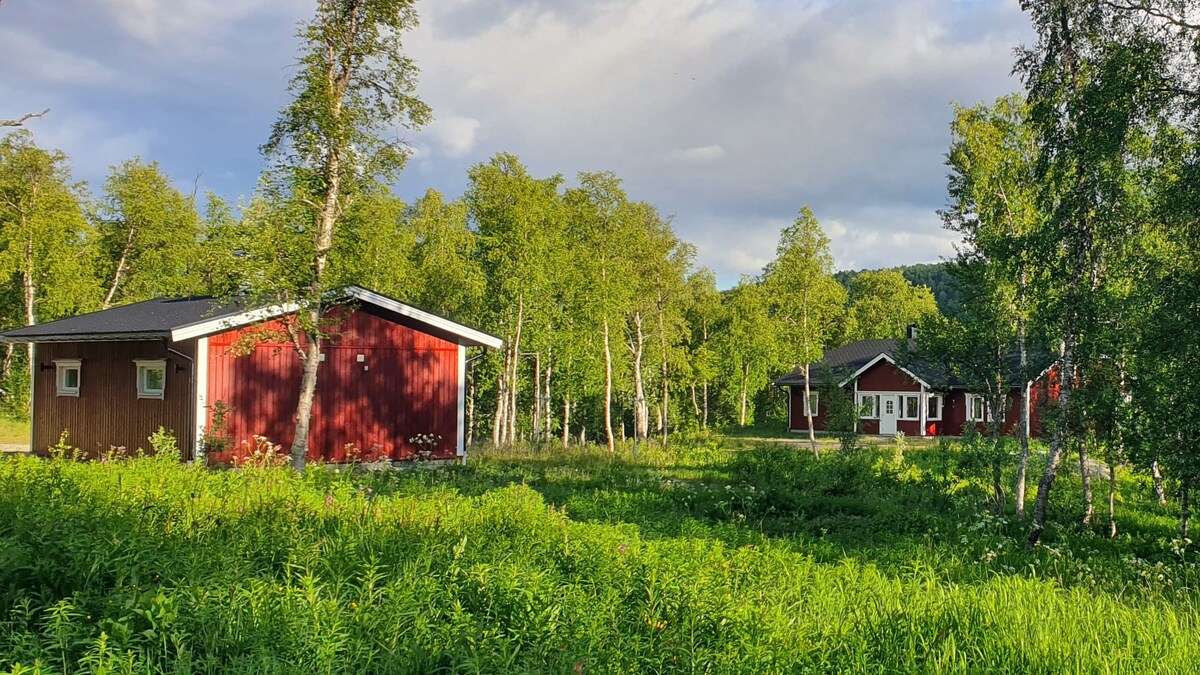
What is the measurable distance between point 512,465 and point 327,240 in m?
7.02

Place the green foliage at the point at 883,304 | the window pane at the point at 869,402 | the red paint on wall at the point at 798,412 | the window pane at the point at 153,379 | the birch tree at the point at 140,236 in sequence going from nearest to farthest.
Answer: the window pane at the point at 153,379, the birch tree at the point at 140,236, the window pane at the point at 869,402, the red paint on wall at the point at 798,412, the green foliage at the point at 883,304

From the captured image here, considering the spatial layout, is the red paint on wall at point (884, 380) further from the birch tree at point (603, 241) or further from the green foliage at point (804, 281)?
the birch tree at point (603, 241)

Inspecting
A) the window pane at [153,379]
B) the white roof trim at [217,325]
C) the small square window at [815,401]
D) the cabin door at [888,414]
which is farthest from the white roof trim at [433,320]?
the cabin door at [888,414]

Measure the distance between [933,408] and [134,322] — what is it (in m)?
33.0

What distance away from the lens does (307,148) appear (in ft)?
40.7

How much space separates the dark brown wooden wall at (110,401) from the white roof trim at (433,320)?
381cm

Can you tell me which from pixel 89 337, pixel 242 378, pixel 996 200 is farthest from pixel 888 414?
pixel 89 337

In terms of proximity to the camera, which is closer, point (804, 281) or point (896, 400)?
point (804, 281)

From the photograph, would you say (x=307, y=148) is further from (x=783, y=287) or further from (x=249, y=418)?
(x=783, y=287)

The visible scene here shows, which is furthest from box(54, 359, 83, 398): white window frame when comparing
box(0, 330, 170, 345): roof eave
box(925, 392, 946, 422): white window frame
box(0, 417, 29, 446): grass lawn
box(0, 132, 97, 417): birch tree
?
box(925, 392, 946, 422): white window frame

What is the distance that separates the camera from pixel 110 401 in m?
16.8

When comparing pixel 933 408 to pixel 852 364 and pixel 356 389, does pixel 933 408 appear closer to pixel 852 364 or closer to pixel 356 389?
pixel 852 364

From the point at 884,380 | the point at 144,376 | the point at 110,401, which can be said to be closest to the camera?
the point at 144,376

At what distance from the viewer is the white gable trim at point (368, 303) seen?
45.0 feet
